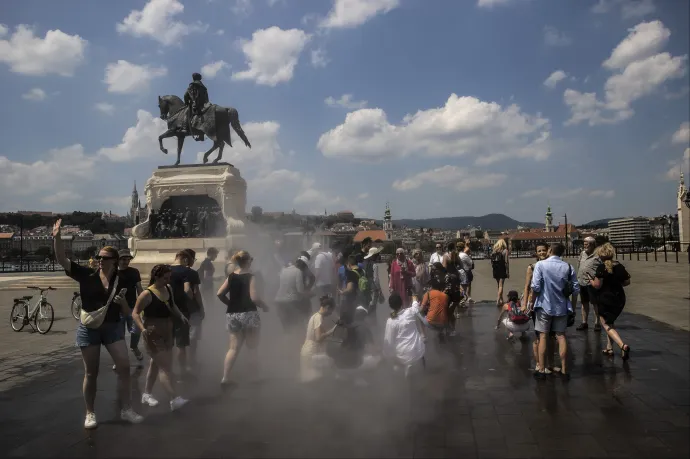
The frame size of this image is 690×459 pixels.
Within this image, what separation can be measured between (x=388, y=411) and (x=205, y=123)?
1887 centimetres

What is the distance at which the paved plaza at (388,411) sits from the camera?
4.30 meters

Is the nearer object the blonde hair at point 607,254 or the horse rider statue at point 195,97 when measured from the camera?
the blonde hair at point 607,254

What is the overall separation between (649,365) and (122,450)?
606cm

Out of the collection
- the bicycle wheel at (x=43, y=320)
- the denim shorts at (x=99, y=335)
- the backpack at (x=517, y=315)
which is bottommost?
the bicycle wheel at (x=43, y=320)

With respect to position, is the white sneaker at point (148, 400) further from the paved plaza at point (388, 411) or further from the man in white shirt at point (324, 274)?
the man in white shirt at point (324, 274)

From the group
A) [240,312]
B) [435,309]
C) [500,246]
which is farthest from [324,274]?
[500,246]

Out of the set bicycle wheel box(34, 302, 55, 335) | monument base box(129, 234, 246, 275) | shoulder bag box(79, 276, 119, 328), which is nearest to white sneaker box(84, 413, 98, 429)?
shoulder bag box(79, 276, 119, 328)

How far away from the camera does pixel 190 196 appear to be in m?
→ 21.5

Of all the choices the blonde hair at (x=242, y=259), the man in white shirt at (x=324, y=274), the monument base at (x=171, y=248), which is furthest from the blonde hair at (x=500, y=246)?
the monument base at (x=171, y=248)

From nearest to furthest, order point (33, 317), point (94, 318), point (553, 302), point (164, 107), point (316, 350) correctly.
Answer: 1. point (94, 318)
2. point (316, 350)
3. point (553, 302)
4. point (33, 317)
5. point (164, 107)

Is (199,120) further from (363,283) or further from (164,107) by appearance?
(363,283)

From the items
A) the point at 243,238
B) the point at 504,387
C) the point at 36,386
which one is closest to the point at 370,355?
the point at 504,387

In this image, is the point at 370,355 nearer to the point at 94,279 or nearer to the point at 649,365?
the point at 94,279

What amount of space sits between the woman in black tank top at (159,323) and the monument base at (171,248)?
46.2 feet
